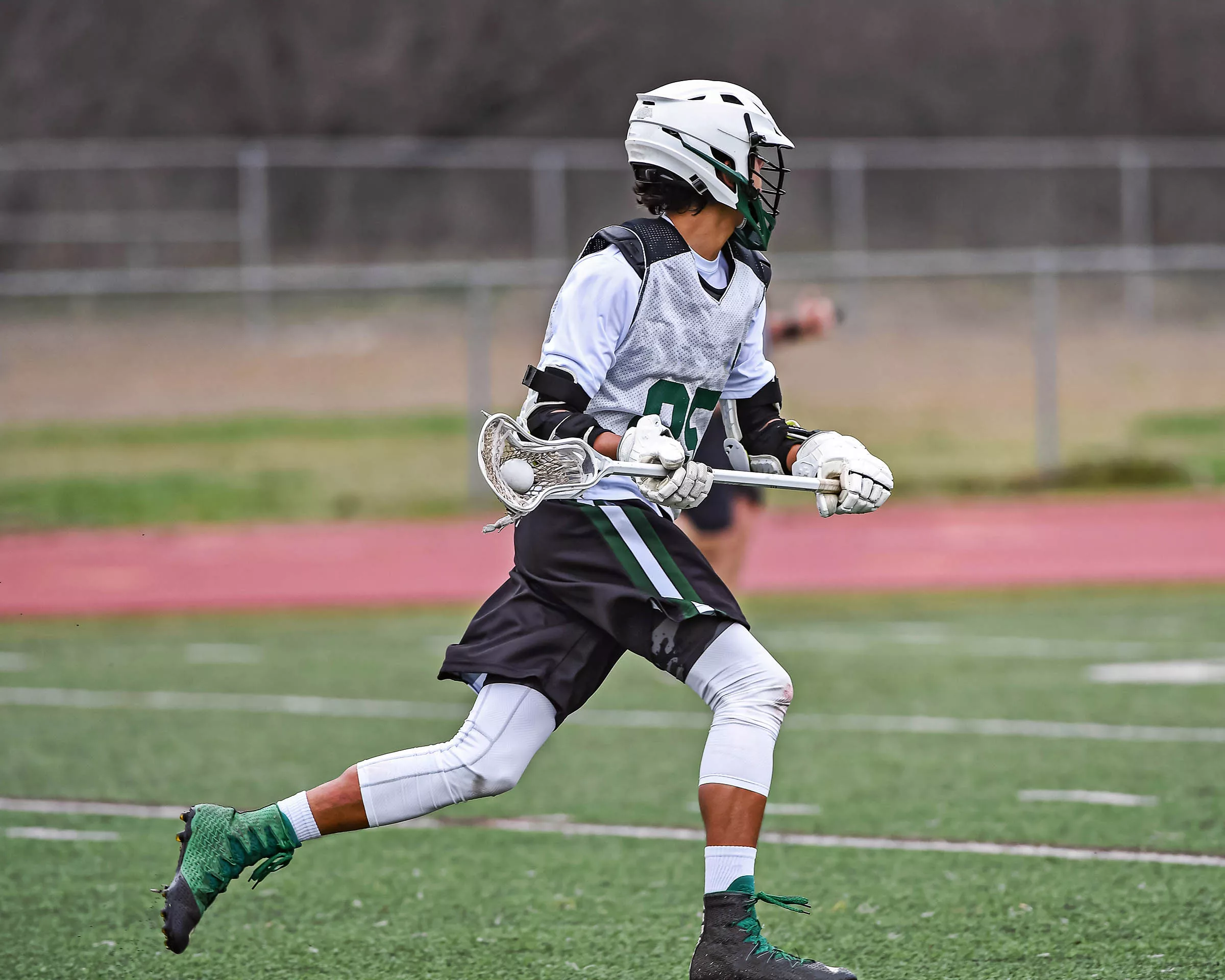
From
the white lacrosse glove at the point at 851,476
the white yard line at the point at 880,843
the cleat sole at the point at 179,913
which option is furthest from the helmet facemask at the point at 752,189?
the white yard line at the point at 880,843

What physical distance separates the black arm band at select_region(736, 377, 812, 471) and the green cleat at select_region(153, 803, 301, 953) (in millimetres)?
1521

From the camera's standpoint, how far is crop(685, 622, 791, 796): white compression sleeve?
427 centimetres

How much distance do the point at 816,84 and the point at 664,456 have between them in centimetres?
2909

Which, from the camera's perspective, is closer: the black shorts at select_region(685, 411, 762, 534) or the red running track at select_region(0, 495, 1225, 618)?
the black shorts at select_region(685, 411, 762, 534)

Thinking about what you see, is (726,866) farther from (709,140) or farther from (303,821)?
(709,140)

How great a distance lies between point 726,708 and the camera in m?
4.32

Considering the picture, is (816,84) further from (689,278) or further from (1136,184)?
(689,278)

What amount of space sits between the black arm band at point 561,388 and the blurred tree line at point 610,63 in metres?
26.9

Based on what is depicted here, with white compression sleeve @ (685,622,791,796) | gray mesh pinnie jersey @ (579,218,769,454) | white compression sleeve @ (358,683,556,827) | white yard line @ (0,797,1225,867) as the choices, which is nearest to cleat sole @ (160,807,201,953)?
white compression sleeve @ (358,683,556,827)

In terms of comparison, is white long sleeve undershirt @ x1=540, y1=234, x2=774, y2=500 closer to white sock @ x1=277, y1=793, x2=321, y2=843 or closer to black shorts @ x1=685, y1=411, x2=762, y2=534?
white sock @ x1=277, y1=793, x2=321, y2=843

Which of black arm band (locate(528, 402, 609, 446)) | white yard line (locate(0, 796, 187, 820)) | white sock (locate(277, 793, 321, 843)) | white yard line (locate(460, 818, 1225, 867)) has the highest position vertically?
black arm band (locate(528, 402, 609, 446))

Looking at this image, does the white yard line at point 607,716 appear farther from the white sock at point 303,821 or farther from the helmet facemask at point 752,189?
the white sock at point 303,821

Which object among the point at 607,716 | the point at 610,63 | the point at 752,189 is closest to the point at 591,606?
the point at 752,189

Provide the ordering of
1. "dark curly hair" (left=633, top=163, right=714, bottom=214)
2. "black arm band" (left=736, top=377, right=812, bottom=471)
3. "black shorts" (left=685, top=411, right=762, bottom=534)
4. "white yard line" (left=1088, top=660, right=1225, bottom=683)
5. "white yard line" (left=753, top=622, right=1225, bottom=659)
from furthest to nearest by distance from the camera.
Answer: "white yard line" (left=753, top=622, right=1225, bottom=659)
"white yard line" (left=1088, top=660, right=1225, bottom=683)
"black shorts" (left=685, top=411, right=762, bottom=534)
"black arm band" (left=736, top=377, right=812, bottom=471)
"dark curly hair" (left=633, top=163, right=714, bottom=214)
